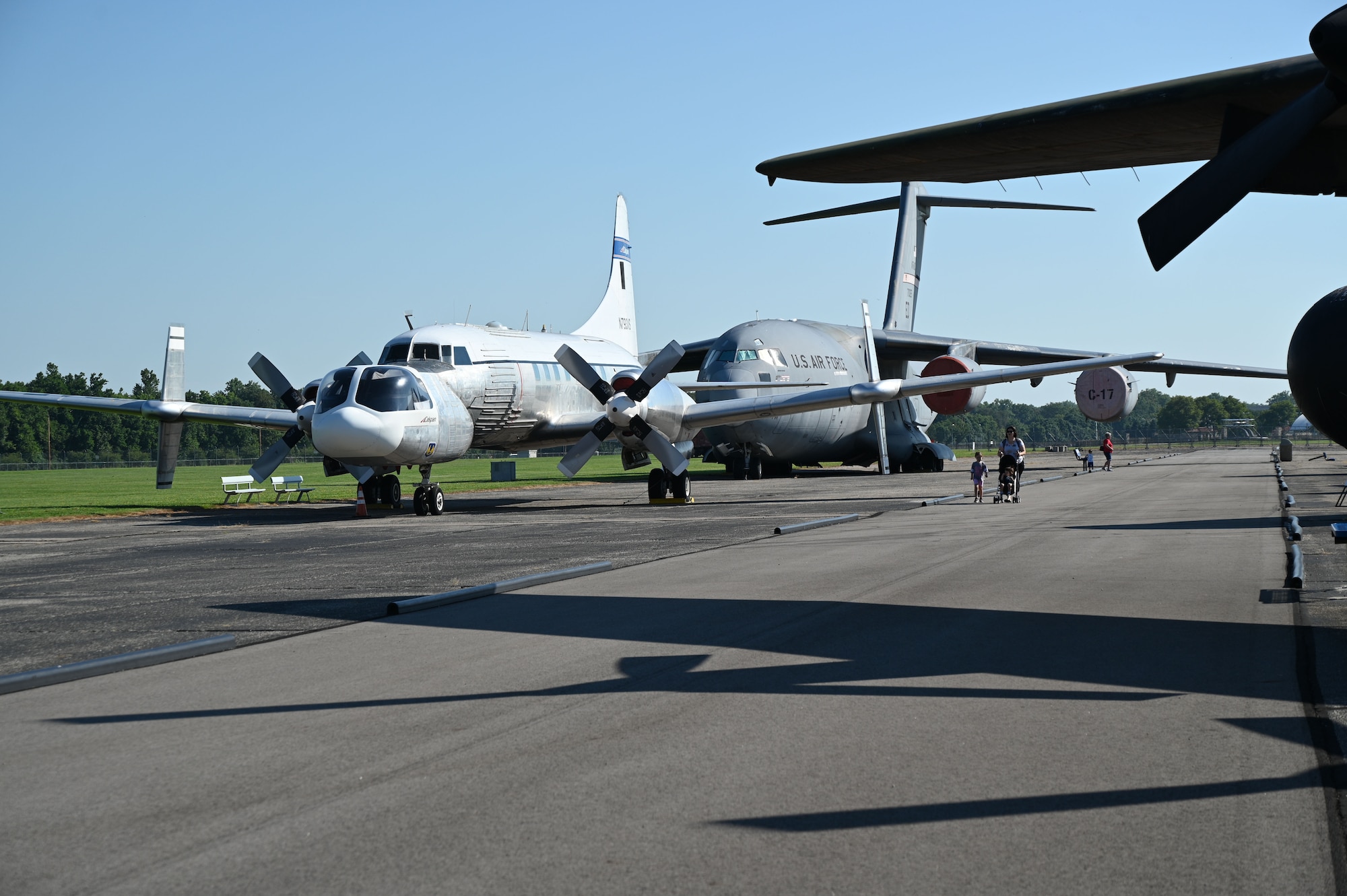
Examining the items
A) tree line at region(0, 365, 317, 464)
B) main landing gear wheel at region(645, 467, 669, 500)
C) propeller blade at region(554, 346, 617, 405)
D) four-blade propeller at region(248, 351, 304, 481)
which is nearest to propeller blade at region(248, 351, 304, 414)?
four-blade propeller at region(248, 351, 304, 481)

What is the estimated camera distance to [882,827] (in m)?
3.71

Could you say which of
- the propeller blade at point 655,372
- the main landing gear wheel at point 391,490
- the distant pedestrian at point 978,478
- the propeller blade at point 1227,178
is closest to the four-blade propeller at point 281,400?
the main landing gear wheel at point 391,490

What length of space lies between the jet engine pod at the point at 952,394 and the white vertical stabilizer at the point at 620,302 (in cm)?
1008

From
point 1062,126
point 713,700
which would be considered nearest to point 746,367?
point 1062,126

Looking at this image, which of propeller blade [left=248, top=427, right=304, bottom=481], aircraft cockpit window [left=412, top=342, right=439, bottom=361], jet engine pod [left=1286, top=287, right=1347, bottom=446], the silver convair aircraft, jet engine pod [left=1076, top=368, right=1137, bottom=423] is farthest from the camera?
jet engine pod [left=1076, top=368, right=1137, bottom=423]

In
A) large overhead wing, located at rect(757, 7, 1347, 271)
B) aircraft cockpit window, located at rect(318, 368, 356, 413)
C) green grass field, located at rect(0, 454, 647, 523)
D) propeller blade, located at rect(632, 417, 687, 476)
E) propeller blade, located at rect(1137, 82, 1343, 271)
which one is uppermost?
large overhead wing, located at rect(757, 7, 1347, 271)

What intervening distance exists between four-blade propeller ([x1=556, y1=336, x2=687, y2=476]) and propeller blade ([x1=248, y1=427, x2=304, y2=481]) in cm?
567

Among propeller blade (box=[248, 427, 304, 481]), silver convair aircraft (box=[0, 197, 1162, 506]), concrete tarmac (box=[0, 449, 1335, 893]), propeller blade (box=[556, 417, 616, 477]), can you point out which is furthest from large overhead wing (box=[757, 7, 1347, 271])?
propeller blade (box=[248, 427, 304, 481])

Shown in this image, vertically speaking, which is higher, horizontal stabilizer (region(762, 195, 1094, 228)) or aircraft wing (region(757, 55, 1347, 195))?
horizontal stabilizer (region(762, 195, 1094, 228))

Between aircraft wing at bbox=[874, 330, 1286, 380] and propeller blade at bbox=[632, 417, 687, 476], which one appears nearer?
propeller blade at bbox=[632, 417, 687, 476]

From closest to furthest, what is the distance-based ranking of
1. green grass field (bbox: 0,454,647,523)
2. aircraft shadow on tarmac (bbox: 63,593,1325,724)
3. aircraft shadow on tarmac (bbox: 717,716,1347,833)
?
aircraft shadow on tarmac (bbox: 717,716,1347,833), aircraft shadow on tarmac (bbox: 63,593,1325,724), green grass field (bbox: 0,454,647,523)

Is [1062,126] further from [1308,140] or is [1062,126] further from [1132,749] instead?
[1132,749]

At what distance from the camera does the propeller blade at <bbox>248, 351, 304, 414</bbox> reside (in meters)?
24.0

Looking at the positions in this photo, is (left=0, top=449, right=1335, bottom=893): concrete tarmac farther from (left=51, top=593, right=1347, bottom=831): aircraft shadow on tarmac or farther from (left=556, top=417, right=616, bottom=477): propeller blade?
(left=556, top=417, right=616, bottom=477): propeller blade
